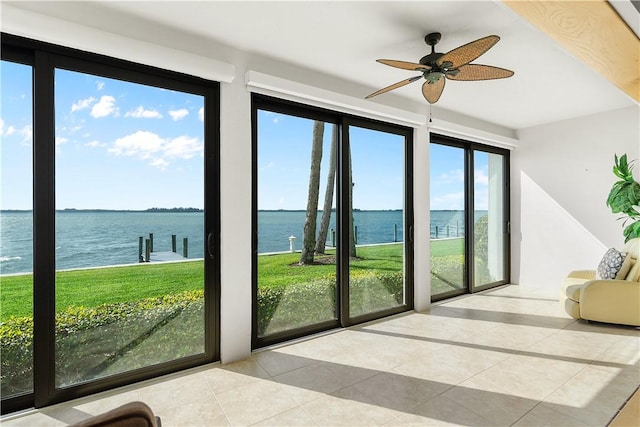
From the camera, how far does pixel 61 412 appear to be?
223 centimetres

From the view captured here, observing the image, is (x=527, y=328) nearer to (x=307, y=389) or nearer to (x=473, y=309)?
(x=473, y=309)

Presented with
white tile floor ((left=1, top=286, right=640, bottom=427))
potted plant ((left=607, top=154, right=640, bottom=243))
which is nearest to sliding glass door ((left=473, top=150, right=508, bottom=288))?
potted plant ((left=607, top=154, right=640, bottom=243))

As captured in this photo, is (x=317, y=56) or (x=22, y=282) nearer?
(x=22, y=282)

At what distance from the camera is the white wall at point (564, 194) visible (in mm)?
4844

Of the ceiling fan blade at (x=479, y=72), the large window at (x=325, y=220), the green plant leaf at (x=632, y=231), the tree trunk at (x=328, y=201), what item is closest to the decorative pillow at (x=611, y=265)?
the green plant leaf at (x=632, y=231)

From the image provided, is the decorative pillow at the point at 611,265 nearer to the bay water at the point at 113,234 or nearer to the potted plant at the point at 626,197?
the potted plant at the point at 626,197

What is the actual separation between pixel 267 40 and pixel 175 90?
861 mm

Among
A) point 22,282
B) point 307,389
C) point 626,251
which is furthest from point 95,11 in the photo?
point 626,251

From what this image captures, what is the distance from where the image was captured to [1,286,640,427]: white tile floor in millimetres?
2162

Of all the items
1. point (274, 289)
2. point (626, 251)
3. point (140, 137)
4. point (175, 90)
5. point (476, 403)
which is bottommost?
point (476, 403)

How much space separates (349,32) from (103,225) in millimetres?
2388

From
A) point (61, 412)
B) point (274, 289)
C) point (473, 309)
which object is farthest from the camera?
point (473, 309)

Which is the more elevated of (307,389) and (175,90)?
(175,90)

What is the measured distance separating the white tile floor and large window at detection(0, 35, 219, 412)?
279 mm
